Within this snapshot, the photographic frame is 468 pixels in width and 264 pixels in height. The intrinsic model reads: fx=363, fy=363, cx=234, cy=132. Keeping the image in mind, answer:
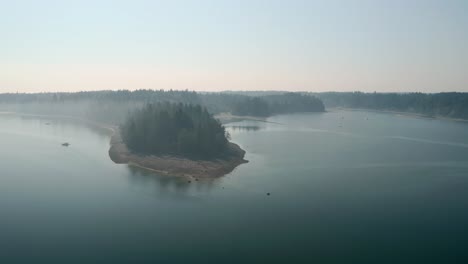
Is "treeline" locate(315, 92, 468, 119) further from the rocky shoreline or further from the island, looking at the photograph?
the rocky shoreline

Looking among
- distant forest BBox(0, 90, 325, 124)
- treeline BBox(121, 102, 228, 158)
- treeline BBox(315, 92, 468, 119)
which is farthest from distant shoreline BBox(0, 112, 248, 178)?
treeline BBox(315, 92, 468, 119)

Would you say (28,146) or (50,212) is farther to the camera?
(28,146)

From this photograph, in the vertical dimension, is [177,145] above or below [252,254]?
above

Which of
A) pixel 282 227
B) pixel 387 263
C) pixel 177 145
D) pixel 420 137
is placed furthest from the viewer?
pixel 420 137

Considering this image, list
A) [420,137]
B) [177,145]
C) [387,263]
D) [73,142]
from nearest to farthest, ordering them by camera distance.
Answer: [387,263] < [177,145] < [73,142] < [420,137]

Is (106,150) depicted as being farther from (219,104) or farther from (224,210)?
(219,104)

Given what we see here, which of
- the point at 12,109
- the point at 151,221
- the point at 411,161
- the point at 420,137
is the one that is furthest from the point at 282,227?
the point at 12,109

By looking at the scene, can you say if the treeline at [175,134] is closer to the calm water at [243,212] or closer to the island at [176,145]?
the island at [176,145]
